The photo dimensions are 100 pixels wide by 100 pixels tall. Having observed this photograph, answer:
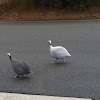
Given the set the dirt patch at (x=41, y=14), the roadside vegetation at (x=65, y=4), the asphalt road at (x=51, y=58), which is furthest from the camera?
the roadside vegetation at (x=65, y=4)

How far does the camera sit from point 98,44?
9.62 m

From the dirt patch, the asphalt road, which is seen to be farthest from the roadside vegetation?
the asphalt road

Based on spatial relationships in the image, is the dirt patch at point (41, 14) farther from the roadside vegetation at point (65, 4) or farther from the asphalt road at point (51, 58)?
the asphalt road at point (51, 58)

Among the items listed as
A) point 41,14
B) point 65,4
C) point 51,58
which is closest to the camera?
point 51,58

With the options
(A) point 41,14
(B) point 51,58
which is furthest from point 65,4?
(B) point 51,58

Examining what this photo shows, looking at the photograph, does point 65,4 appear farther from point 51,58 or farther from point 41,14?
point 51,58

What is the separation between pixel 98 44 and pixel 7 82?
166 inches

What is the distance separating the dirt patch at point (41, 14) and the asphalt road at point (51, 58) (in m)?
0.89

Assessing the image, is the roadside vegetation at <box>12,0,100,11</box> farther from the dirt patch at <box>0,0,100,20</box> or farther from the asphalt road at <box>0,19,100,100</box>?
the asphalt road at <box>0,19,100,100</box>

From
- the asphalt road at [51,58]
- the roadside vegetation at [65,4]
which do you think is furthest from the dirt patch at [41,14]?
the asphalt road at [51,58]

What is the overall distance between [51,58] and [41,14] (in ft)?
25.0

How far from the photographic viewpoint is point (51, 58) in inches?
324

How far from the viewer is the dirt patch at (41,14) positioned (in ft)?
49.4

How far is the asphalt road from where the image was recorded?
5.87 metres
